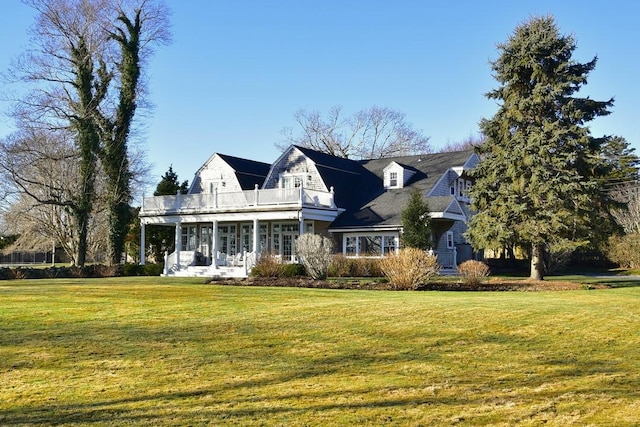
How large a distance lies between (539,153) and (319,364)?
69.0ft

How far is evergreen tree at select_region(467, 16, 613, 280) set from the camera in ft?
88.5

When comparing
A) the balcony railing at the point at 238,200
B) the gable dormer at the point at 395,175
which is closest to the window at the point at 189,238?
the balcony railing at the point at 238,200

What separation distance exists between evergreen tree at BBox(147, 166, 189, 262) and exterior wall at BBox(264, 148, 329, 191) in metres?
8.60

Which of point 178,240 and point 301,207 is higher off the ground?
point 301,207

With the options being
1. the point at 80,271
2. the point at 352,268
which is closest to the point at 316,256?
the point at 352,268

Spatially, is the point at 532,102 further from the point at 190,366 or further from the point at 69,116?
the point at 69,116

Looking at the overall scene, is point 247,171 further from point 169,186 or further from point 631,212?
point 631,212

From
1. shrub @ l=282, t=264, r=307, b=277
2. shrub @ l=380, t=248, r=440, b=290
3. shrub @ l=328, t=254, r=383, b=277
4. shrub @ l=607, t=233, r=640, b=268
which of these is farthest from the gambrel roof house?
shrub @ l=380, t=248, r=440, b=290

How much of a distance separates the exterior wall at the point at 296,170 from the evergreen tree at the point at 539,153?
12.8 m

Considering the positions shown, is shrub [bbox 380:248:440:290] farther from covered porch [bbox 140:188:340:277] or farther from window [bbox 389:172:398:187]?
window [bbox 389:172:398:187]

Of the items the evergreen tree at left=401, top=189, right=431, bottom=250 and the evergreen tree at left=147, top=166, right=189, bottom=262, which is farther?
the evergreen tree at left=147, top=166, right=189, bottom=262

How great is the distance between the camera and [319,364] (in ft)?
29.3

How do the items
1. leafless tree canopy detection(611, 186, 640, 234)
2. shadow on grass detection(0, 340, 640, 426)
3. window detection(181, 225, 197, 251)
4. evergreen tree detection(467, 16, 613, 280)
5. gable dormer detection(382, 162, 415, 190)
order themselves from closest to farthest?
shadow on grass detection(0, 340, 640, 426) < evergreen tree detection(467, 16, 613, 280) < gable dormer detection(382, 162, 415, 190) < window detection(181, 225, 197, 251) < leafless tree canopy detection(611, 186, 640, 234)

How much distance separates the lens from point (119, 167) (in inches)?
1661
